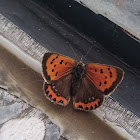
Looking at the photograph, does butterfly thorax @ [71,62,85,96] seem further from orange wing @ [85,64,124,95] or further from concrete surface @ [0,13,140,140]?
concrete surface @ [0,13,140,140]

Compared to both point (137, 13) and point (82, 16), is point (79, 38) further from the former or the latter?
point (137, 13)

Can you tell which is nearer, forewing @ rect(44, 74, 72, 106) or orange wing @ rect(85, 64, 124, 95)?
orange wing @ rect(85, 64, 124, 95)

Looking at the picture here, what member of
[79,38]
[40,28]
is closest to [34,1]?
[40,28]

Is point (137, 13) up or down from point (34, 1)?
up

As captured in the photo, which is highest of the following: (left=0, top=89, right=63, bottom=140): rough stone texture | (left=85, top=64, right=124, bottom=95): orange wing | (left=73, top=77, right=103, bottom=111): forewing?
(left=85, top=64, right=124, bottom=95): orange wing

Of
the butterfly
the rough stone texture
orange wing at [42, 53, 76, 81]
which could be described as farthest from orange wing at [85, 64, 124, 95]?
the rough stone texture
